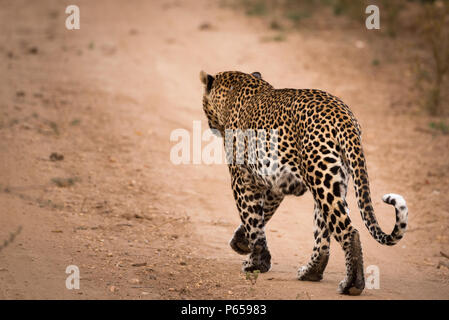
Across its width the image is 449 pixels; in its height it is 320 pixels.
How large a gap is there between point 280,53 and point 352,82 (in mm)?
→ 2167

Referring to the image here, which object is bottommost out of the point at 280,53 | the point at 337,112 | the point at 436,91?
the point at 337,112

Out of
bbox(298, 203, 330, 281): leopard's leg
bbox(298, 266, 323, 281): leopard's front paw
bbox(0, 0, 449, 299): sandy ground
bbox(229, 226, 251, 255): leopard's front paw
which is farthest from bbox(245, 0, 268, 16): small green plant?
bbox(298, 266, 323, 281): leopard's front paw

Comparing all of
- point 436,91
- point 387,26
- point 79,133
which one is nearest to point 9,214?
point 79,133

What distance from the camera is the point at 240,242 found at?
716 centimetres

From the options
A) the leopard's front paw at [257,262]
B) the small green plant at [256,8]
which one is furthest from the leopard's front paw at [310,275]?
the small green plant at [256,8]

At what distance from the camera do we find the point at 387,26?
1697 centimetres

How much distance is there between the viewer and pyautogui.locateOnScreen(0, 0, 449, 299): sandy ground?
256 inches

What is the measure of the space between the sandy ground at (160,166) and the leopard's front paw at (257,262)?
0.53 feet

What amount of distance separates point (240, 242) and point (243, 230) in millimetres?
146

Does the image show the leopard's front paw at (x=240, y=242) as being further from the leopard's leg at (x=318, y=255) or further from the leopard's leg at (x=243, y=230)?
the leopard's leg at (x=318, y=255)

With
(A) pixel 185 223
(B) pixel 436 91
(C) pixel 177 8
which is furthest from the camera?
(C) pixel 177 8

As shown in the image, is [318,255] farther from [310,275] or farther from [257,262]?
[257,262]

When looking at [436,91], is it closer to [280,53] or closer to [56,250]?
[280,53]

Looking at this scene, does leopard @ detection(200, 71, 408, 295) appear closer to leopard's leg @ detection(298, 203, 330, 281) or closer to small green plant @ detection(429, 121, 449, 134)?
leopard's leg @ detection(298, 203, 330, 281)
